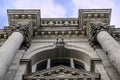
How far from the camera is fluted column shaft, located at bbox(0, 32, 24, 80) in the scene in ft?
46.7

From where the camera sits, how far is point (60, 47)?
21672 mm

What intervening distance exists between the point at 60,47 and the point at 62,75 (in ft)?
17.9

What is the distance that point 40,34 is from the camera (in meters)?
24.2

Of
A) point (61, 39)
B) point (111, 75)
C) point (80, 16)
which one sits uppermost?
point (80, 16)

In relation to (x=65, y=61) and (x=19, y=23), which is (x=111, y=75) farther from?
(x=19, y=23)

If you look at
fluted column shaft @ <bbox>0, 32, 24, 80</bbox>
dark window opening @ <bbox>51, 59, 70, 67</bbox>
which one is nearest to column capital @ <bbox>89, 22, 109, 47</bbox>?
dark window opening @ <bbox>51, 59, 70, 67</bbox>

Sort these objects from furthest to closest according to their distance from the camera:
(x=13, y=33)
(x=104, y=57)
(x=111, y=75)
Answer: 1. (x=13, y=33)
2. (x=104, y=57)
3. (x=111, y=75)

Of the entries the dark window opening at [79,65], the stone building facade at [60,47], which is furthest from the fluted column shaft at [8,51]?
the dark window opening at [79,65]

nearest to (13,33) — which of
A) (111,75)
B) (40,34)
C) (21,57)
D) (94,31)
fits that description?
(21,57)

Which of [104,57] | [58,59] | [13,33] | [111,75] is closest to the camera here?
[111,75]

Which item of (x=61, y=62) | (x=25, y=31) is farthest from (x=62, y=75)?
(x=25, y=31)

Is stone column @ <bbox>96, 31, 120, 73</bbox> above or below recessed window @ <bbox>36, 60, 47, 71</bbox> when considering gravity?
above

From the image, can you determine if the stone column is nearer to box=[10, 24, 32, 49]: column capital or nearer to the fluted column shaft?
box=[10, 24, 32, 49]: column capital

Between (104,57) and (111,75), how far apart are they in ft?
9.68
